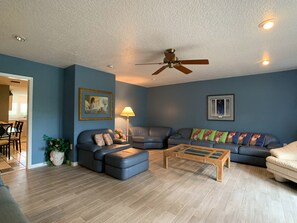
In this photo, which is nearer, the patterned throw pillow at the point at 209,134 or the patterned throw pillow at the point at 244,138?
the patterned throw pillow at the point at 244,138

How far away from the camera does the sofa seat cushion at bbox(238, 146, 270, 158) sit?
3701mm

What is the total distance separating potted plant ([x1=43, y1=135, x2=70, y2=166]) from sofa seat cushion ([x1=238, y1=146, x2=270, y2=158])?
4.67 meters

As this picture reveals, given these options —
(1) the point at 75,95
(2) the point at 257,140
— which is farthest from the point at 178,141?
(1) the point at 75,95

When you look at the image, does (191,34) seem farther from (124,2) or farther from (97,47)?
(97,47)

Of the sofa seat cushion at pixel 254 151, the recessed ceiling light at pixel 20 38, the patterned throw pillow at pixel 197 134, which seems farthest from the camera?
the patterned throw pillow at pixel 197 134

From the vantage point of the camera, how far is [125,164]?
297cm

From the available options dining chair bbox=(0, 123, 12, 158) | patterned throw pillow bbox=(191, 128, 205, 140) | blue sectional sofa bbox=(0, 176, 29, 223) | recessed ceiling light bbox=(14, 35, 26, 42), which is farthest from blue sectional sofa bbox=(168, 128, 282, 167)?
dining chair bbox=(0, 123, 12, 158)

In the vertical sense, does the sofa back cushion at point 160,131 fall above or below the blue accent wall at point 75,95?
below

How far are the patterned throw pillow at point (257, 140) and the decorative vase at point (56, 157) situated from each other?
A: 17.1ft

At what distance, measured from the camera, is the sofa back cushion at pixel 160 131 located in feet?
19.4

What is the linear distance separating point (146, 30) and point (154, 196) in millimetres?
2599

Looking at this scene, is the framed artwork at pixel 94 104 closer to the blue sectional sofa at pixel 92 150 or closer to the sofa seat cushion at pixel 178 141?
the blue sectional sofa at pixel 92 150

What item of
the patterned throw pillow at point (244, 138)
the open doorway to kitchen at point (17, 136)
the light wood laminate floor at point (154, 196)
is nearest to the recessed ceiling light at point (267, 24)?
the light wood laminate floor at point (154, 196)

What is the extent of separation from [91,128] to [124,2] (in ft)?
10.9
